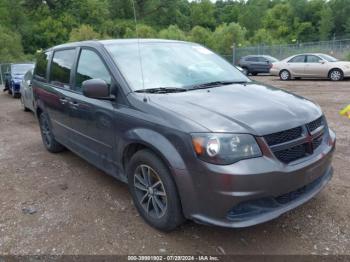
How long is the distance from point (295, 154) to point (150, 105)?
1.33m

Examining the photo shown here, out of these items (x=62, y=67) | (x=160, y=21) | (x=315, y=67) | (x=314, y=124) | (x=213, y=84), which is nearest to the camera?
(x=314, y=124)

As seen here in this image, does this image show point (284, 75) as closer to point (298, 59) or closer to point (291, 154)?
point (298, 59)

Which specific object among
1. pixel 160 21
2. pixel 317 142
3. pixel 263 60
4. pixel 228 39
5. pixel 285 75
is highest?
pixel 160 21

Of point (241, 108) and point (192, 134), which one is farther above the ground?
point (241, 108)

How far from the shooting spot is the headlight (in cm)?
263

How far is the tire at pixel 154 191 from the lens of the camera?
2.94 m

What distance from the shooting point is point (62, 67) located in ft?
15.9

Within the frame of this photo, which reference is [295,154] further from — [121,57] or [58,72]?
[58,72]

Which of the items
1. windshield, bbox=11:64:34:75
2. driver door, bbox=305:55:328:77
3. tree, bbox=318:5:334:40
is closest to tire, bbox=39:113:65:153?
windshield, bbox=11:64:34:75

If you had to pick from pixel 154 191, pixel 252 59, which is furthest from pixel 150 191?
pixel 252 59

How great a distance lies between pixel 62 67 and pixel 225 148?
3133 millimetres

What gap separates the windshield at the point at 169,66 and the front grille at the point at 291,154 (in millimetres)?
1286

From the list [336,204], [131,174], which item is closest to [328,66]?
[336,204]

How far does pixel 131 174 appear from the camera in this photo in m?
3.42
